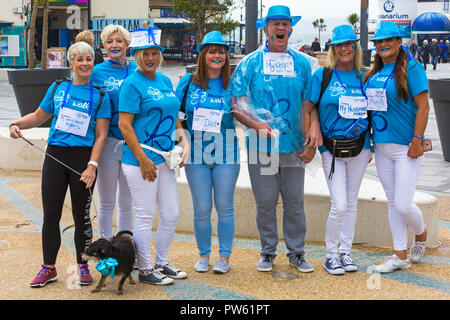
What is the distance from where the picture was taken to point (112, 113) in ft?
14.4

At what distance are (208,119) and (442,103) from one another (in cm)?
557

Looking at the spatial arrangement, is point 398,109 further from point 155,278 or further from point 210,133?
point 155,278

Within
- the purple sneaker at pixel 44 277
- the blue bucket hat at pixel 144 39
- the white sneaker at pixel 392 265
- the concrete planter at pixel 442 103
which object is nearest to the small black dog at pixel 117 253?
the purple sneaker at pixel 44 277

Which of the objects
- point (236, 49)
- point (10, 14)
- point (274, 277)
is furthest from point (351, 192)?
point (236, 49)

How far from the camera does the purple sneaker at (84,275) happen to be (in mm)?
4316

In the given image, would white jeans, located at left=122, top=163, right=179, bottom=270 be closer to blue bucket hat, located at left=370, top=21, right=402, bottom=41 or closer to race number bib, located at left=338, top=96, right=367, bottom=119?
race number bib, located at left=338, top=96, right=367, bottom=119

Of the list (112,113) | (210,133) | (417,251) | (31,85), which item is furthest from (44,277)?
(31,85)

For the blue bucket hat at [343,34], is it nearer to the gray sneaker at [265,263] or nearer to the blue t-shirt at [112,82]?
the blue t-shirt at [112,82]

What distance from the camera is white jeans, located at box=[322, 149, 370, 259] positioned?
4.48 metres

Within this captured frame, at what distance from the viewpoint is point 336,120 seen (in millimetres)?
4461

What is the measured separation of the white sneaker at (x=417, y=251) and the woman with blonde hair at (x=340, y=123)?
0.57m

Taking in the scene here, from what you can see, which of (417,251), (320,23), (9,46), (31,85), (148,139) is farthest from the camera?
(320,23)

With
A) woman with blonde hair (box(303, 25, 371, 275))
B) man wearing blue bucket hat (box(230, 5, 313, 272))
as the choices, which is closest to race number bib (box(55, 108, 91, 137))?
man wearing blue bucket hat (box(230, 5, 313, 272))

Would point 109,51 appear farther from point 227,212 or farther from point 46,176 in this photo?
point 227,212
